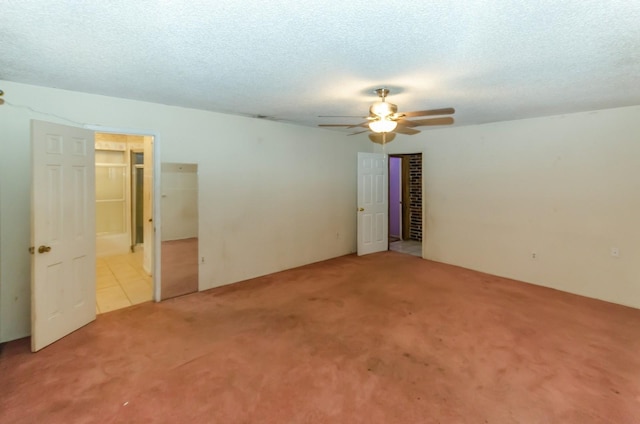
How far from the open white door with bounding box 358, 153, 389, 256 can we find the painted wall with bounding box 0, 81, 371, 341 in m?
0.20

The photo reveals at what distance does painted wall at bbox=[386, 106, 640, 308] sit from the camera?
12.6 ft

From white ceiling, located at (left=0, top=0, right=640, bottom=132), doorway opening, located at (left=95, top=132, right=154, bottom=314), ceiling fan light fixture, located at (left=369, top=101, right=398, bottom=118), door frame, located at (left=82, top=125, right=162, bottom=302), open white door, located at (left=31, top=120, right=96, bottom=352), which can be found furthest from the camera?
doorway opening, located at (left=95, top=132, right=154, bottom=314)

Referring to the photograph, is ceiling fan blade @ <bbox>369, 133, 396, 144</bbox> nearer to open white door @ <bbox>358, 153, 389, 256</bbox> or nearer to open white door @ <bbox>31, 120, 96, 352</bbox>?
open white door @ <bbox>358, 153, 389, 256</bbox>

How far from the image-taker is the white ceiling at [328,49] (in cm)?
167

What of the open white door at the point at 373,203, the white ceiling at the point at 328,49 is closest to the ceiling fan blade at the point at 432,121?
the white ceiling at the point at 328,49

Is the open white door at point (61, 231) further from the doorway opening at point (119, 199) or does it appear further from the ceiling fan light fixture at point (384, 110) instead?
the ceiling fan light fixture at point (384, 110)

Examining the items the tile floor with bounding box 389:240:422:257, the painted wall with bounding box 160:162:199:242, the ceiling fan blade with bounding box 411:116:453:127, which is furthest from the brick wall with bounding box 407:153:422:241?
the painted wall with bounding box 160:162:199:242

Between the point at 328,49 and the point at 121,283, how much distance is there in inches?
170

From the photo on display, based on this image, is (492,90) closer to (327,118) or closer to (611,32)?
(611,32)

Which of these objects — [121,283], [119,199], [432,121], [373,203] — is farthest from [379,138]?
[119,199]

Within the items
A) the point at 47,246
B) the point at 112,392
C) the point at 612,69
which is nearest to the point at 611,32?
the point at 612,69

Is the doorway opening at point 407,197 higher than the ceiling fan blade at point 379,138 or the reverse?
the reverse

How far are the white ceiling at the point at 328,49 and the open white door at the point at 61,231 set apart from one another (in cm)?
60

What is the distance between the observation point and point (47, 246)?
2824 mm
